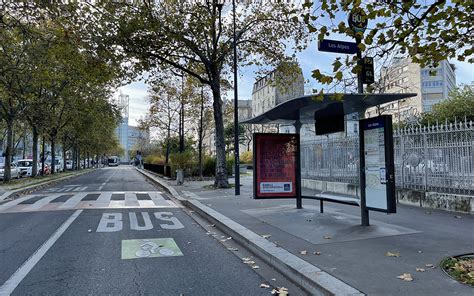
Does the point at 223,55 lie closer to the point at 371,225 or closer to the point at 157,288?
the point at 371,225

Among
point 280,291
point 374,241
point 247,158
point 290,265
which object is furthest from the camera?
point 247,158

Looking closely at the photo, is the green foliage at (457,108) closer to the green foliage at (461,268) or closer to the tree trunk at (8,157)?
the green foliage at (461,268)

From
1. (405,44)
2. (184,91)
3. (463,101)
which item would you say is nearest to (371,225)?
(405,44)

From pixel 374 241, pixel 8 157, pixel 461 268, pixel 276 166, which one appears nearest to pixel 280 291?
pixel 461 268

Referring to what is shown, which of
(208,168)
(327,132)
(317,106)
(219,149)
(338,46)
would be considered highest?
(338,46)

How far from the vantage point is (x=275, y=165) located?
33.8 feet

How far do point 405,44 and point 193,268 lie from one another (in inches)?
164

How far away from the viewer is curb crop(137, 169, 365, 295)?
4.20m

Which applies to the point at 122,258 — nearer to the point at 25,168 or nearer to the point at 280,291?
the point at 280,291

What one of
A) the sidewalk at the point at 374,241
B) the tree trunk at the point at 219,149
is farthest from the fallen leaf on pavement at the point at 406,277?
the tree trunk at the point at 219,149

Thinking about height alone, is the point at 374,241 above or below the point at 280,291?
above

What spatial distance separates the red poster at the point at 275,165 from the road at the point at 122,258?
2.03 meters

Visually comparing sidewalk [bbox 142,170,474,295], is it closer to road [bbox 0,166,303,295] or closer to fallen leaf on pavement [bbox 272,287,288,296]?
fallen leaf on pavement [bbox 272,287,288,296]

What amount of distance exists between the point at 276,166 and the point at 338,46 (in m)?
3.91
